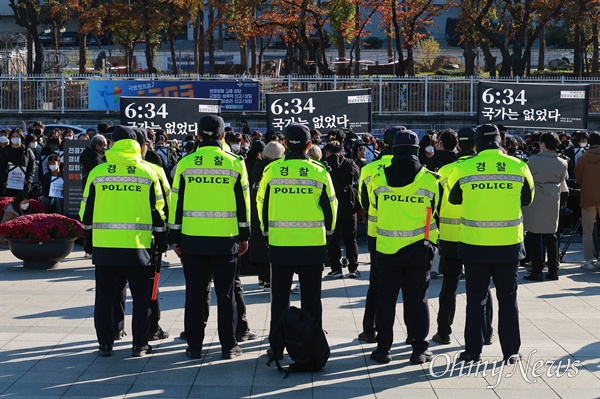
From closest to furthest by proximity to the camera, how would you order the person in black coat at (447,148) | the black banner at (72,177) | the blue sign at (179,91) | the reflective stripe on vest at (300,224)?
1. the reflective stripe on vest at (300,224)
2. the person in black coat at (447,148)
3. the black banner at (72,177)
4. the blue sign at (179,91)

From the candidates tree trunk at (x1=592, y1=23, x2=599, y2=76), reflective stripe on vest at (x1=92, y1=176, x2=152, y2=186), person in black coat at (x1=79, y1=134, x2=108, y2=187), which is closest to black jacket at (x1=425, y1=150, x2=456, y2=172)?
reflective stripe on vest at (x1=92, y1=176, x2=152, y2=186)

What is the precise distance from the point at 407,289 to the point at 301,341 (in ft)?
3.77

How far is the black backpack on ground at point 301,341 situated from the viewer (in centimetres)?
756

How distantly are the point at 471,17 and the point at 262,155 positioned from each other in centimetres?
2438

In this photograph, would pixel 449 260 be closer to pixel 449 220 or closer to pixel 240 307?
pixel 449 220

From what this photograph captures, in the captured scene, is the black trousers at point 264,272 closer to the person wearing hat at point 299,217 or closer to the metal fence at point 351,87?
the person wearing hat at point 299,217

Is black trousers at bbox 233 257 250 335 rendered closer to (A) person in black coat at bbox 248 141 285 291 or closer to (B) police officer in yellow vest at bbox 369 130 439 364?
(B) police officer in yellow vest at bbox 369 130 439 364

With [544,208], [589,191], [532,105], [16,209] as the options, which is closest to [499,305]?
[544,208]

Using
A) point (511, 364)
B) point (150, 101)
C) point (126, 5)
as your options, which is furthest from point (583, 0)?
point (511, 364)

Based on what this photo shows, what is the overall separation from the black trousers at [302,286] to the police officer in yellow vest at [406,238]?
1.83 ft

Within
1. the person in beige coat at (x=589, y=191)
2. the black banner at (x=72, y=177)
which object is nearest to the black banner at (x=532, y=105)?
the person in beige coat at (x=589, y=191)

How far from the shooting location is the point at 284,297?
819cm

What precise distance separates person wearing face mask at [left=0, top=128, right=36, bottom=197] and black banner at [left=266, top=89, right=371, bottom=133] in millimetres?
4473

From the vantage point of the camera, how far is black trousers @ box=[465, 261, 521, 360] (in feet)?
25.8
